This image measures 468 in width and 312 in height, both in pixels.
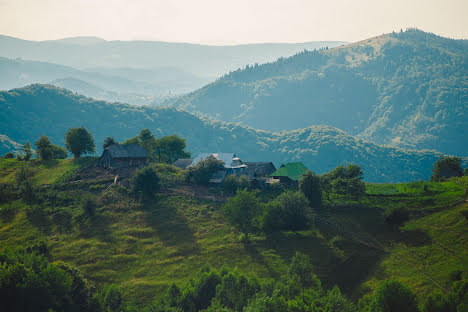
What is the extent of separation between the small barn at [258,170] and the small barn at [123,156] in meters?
28.0

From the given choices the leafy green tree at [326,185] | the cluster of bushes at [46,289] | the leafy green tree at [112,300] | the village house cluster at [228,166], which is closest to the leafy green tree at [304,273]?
the leafy green tree at [112,300]

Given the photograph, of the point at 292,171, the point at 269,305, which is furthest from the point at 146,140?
the point at 269,305

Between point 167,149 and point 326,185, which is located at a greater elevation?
point 167,149

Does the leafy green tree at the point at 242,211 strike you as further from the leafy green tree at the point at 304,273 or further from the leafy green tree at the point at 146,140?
the leafy green tree at the point at 146,140

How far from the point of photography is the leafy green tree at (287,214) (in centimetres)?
7419

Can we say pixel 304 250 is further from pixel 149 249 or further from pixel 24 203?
pixel 24 203

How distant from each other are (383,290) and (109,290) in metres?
33.9

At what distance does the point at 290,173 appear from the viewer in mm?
98750

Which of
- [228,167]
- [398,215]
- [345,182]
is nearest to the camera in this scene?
[398,215]

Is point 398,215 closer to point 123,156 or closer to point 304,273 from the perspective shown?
point 304,273

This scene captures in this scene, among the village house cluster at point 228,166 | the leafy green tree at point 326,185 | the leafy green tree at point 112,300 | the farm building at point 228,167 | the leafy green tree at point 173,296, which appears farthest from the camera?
the village house cluster at point 228,166

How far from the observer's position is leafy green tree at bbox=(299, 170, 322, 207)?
81.6 m

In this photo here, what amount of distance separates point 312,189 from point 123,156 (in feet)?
158

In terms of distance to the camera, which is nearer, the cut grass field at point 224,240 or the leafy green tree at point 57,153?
the cut grass field at point 224,240
